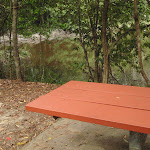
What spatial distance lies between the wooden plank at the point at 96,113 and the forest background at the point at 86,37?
2.30 m

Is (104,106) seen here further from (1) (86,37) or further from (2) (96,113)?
(1) (86,37)

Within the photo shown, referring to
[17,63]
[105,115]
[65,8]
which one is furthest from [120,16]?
[105,115]

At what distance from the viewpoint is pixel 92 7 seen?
17.1 feet

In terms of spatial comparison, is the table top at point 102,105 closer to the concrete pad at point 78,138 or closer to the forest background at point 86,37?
the concrete pad at point 78,138

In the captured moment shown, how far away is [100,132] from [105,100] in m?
1.05

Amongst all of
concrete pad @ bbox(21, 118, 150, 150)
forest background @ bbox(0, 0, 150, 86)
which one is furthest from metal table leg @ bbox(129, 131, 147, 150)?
forest background @ bbox(0, 0, 150, 86)

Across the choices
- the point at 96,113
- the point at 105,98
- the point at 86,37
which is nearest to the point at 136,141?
the point at 105,98

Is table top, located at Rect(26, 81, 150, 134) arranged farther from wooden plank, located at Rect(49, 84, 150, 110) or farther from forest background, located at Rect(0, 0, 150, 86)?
forest background, located at Rect(0, 0, 150, 86)

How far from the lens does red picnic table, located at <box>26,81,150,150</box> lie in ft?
5.06

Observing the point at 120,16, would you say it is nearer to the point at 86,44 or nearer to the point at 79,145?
the point at 86,44

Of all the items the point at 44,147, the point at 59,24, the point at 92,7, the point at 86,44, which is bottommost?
the point at 44,147

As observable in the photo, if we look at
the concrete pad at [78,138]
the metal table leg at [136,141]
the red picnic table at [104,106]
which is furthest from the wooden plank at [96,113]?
the concrete pad at [78,138]

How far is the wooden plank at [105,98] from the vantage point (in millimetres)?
1867

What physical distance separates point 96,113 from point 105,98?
1.35ft
